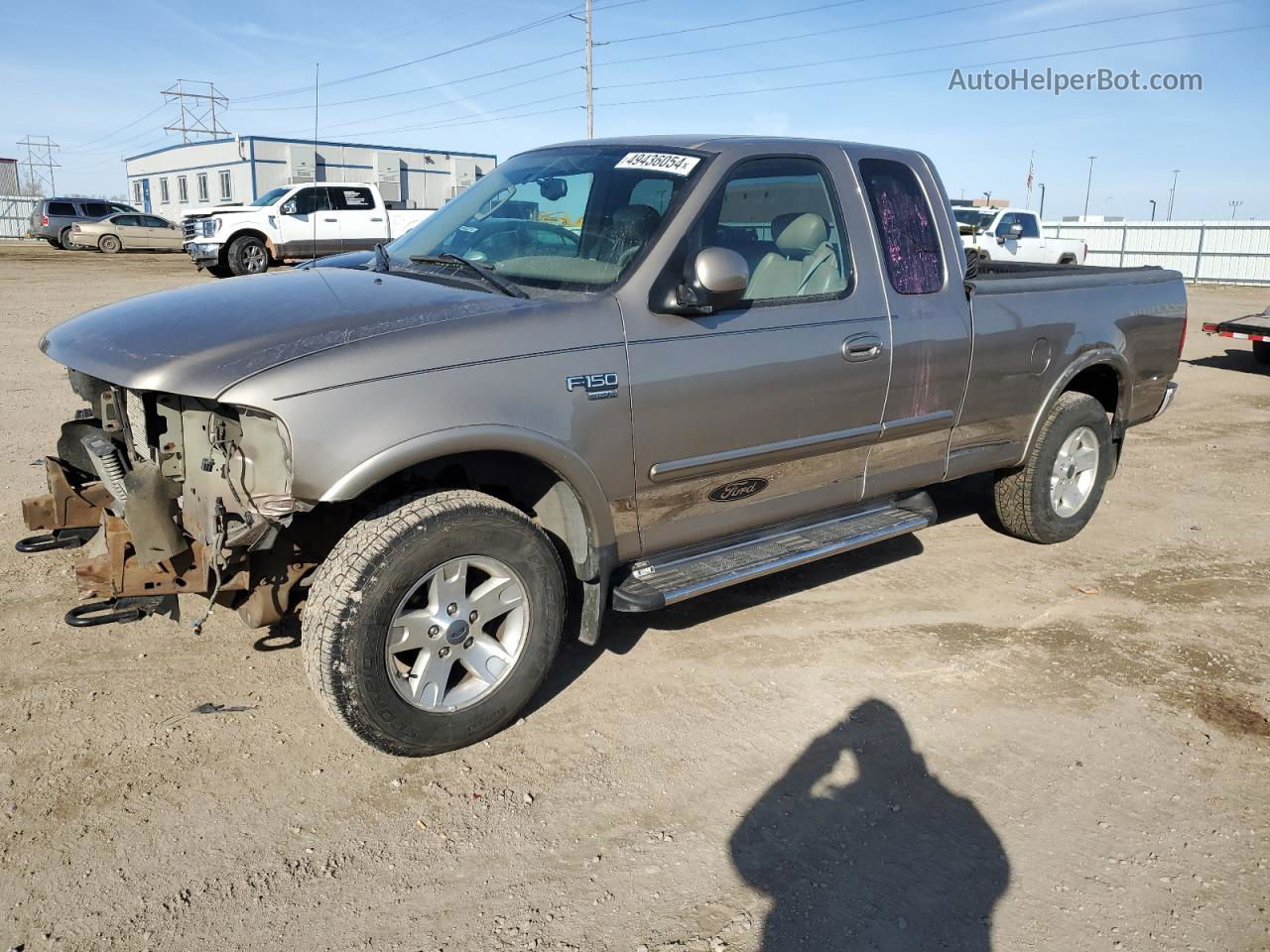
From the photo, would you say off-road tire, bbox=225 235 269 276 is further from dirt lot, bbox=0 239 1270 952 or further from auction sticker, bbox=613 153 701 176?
auction sticker, bbox=613 153 701 176

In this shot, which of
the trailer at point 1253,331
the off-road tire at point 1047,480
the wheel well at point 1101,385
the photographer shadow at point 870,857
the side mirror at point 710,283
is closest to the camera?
the photographer shadow at point 870,857

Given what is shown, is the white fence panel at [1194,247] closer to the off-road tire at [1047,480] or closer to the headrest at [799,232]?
the off-road tire at [1047,480]

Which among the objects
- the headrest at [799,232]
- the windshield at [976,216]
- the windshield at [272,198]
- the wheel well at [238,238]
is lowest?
the headrest at [799,232]

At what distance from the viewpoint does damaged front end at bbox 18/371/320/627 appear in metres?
2.96

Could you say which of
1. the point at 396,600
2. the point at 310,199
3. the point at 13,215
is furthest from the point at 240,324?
the point at 13,215

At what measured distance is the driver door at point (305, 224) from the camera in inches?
765

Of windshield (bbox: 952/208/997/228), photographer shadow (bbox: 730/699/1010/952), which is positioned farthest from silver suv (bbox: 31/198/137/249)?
photographer shadow (bbox: 730/699/1010/952)

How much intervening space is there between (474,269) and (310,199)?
1786 centimetres

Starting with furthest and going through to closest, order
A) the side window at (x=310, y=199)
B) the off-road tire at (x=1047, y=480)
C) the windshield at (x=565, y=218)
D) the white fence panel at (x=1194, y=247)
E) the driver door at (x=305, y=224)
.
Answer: the white fence panel at (x=1194, y=247) < the side window at (x=310, y=199) < the driver door at (x=305, y=224) < the off-road tire at (x=1047, y=480) < the windshield at (x=565, y=218)

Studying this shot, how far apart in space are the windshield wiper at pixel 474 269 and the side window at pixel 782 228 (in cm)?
79

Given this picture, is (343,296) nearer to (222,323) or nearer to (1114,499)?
(222,323)

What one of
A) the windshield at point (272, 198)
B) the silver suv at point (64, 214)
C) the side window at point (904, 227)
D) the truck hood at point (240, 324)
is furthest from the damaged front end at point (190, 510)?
the silver suv at point (64, 214)

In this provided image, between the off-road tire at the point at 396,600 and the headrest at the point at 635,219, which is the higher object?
the headrest at the point at 635,219

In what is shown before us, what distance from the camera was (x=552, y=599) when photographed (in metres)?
3.46
